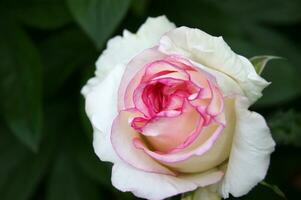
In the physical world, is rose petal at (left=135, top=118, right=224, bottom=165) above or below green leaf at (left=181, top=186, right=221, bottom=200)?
above

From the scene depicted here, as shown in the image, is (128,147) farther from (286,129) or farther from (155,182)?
(286,129)

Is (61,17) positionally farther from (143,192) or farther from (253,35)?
(143,192)

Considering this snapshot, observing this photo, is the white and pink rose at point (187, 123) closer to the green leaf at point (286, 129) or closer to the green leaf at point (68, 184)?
the green leaf at point (286, 129)

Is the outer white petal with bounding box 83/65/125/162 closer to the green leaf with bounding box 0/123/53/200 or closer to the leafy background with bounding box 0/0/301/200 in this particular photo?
the leafy background with bounding box 0/0/301/200

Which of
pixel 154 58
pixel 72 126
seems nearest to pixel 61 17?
pixel 72 126

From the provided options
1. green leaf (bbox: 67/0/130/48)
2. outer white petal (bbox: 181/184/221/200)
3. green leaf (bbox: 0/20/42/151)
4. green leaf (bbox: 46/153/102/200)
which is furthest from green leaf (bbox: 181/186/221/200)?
green leaf (bbox: 46/153/102/200)

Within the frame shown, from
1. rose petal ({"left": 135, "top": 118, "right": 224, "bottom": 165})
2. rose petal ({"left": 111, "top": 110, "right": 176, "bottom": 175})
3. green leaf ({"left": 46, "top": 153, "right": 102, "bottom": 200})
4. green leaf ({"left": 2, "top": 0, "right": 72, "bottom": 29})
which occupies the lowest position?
green leaf ({"left": 46, "top": 153, "right": 102, "bottom": 200})

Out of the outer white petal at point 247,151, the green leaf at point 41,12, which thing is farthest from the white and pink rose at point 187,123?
the green leaf at point 41,12
